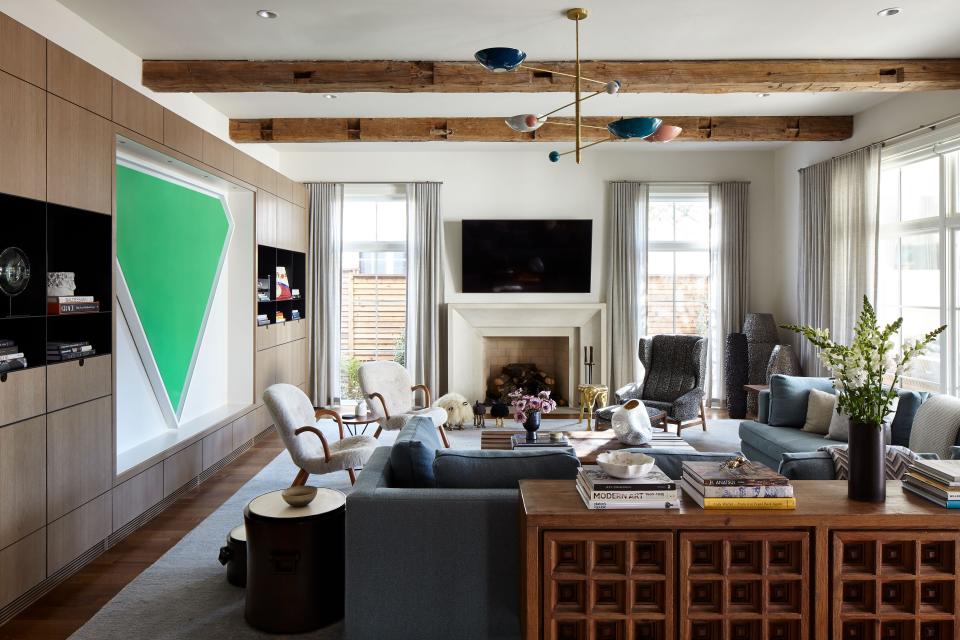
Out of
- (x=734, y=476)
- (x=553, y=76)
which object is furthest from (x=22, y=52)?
(x=734, y=476)

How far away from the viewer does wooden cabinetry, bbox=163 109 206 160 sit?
169 inches

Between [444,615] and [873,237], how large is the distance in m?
4.96

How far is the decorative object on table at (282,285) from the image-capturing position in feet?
21.8

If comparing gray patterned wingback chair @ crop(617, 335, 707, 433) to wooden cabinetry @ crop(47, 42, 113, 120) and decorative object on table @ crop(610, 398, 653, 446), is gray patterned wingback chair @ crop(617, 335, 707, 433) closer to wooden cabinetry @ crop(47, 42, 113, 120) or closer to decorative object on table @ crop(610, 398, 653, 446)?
decorative object on table @ crop(610, 398, 653, 446)

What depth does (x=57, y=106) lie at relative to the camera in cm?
313

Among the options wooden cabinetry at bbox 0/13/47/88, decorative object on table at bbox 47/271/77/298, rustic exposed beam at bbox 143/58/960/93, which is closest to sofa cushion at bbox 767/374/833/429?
rustic exposed beam at bbox 143/58/960/93

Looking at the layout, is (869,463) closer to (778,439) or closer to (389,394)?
(778,439)

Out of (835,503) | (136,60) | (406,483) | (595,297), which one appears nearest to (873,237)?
(595,297)

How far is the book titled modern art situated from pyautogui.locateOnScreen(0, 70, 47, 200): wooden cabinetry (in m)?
3.62

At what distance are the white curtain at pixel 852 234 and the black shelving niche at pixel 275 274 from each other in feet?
17.5

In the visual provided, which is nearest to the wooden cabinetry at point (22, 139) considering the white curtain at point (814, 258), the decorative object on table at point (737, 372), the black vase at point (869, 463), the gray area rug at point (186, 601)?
the gray area rug at point (186, 601)

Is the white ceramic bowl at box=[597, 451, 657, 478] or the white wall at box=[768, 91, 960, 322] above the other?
the white wall at box=[768, 91, 960, 322]

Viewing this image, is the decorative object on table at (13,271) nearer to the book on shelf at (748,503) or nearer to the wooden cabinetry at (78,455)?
the wooden cabinetry at (78,455)

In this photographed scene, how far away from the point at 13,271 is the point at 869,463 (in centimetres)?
360
